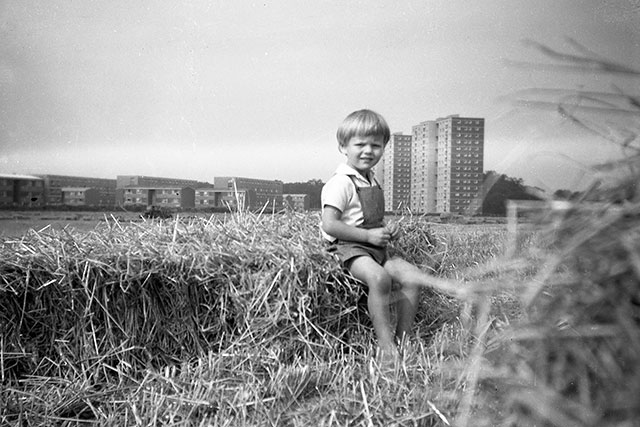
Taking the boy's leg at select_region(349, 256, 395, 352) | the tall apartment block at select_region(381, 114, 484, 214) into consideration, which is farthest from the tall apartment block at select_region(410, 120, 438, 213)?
the boy's leg at select_region(349, 256, 395, 352)

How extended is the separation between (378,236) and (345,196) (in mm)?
227

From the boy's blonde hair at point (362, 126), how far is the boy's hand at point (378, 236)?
44 centimetres

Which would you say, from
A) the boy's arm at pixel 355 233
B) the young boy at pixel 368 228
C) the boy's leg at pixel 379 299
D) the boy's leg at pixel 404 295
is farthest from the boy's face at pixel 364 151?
the boy's leg at pixel 379 299

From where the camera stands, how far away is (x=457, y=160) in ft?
12.2

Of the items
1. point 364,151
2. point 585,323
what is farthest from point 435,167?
point 585,323

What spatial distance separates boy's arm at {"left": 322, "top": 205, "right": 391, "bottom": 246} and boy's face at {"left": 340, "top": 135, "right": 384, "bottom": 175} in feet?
1.01

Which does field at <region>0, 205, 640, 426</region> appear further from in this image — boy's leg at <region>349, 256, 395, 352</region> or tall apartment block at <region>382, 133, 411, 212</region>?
tall apartment block at <region>382, 133, 411, 212</region>

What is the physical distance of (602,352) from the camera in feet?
1.69

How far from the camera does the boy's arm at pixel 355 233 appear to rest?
212 cm

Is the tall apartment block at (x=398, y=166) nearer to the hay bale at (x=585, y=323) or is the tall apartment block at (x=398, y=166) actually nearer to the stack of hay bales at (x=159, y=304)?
Answer: the stack of hay bales at (x=159, y=304)

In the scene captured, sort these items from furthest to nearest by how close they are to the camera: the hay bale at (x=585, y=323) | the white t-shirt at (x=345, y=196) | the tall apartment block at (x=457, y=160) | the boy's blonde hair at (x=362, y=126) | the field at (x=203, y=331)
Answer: the tall apartment block at (x=457, y=160)
the boy's blonde hair at (x=362, y=126)
the white t-shirt at (x=345, y=196)
the field at (x=203, y=331)
the hay bale at (x=585, y=323)

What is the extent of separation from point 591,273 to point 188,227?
204cm

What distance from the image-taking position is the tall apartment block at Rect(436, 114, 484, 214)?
314 cm

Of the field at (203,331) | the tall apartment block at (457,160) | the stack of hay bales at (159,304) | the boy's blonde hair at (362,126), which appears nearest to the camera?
the field at (203,331)
